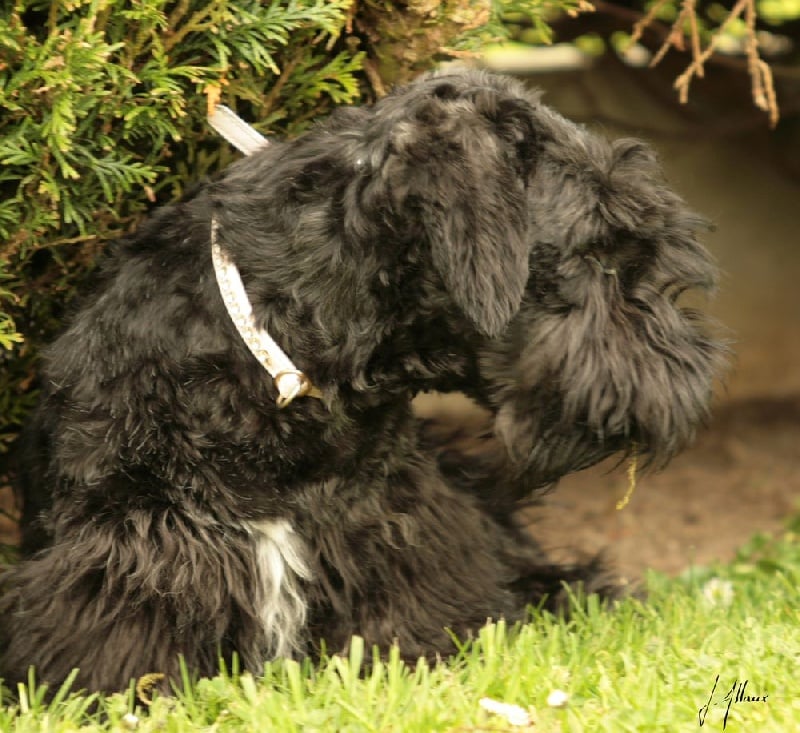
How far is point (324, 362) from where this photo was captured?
2.70 m

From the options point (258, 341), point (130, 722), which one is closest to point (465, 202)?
point (258, 341)

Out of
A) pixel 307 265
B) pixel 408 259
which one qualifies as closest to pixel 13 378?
pixel 307 265

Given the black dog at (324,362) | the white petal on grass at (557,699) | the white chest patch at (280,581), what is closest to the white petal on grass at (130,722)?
the black dog at (324,362)

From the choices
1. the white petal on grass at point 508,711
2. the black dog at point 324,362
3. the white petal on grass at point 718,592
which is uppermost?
the black dog at point 324,362

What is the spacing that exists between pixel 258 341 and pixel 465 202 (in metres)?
0.57

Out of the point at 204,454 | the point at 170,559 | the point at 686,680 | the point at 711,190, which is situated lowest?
the point at 711,190

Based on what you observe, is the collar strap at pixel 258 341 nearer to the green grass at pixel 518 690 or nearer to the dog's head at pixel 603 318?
the dog's head at pixel 603 318

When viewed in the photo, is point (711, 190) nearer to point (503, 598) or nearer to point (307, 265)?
point (503, 598)

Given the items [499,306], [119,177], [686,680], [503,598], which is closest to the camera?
[499,306]

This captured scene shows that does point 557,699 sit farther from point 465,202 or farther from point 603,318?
point 465,202

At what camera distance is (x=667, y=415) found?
2.71 meters

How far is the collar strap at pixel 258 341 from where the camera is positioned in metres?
2.62

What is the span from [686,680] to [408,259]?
1125 mm

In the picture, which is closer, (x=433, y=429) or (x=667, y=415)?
(x=667, y=415)
